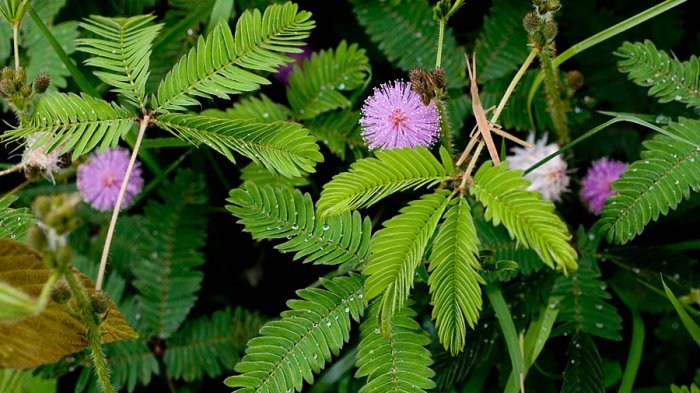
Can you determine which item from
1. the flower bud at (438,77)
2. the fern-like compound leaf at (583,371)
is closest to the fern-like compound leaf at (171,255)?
the flower bud at (438,77)

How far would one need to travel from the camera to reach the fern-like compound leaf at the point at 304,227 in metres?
1.34

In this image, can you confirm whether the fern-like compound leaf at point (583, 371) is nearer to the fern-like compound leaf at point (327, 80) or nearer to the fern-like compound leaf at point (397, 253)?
the fern-like compound leaf at point (397, 253)

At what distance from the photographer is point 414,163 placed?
46.6 inches

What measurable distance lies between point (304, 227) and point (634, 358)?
81cm

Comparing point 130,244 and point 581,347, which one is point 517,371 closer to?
point 581,347

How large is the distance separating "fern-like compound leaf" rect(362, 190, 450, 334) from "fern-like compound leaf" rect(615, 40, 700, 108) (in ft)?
2.38

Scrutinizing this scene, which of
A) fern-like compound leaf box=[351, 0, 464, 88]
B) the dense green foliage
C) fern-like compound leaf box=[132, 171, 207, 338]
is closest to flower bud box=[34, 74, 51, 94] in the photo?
the dense green foliage

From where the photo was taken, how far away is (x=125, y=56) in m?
1.43

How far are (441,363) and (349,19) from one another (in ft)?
3.58

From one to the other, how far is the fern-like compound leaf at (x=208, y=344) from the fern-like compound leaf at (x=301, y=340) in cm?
48

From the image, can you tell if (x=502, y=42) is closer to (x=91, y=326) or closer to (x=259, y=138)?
(x=259, y=138)

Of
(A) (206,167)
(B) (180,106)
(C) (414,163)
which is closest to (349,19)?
(A) (206,167)

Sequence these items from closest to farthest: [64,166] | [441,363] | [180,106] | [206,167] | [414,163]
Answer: [414,163]
[180,106]
[441,363]
[64,166]
[206,167]

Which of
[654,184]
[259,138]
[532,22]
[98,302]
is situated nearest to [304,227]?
[259,138]
